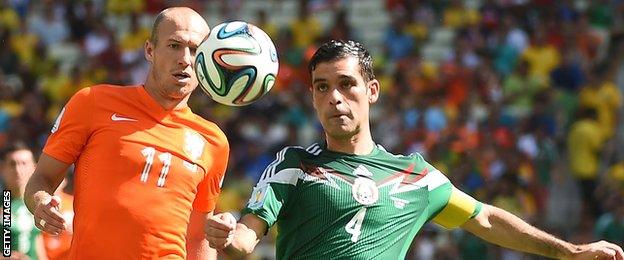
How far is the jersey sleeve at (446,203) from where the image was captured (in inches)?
265

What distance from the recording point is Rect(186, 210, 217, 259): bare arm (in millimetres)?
7139

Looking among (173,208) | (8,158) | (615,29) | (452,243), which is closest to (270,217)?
(173,208)

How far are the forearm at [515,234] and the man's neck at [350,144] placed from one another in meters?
0.75

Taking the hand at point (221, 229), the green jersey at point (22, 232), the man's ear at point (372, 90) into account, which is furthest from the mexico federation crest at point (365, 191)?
the green jersey at point (22, 232)

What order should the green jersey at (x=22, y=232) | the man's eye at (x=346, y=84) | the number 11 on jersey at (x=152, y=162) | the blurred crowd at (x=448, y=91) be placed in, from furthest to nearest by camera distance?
the blurred crowd at (x=448, y=91)
the green jersey at (x=22, y=232)
the number 11 on jersey at (x=152, y=162)
the man's eye at (x=346, y=84)

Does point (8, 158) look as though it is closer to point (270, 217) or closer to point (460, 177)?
point (270, 217)

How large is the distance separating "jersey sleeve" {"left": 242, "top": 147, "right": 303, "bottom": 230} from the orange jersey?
655 millimetres

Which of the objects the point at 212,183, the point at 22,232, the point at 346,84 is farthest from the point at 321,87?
the point at 22,232

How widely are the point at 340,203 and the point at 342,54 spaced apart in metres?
0.75

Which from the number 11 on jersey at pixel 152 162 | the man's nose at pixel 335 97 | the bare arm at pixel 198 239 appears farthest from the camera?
the bare arm at pixel 198 239

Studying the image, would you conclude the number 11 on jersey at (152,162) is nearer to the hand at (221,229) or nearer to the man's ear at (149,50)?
the man's ear at (149,50)

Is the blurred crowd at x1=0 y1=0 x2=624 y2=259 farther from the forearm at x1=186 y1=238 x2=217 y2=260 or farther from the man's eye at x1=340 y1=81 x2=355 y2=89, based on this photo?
the man's eye at x1=340 y1=81 x2=355 y2=89

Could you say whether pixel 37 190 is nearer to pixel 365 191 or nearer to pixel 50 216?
pixel 50 216

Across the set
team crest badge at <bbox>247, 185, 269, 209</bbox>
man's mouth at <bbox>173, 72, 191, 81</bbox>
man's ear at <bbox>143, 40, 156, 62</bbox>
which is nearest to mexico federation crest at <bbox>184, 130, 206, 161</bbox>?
man's mouth at <bbox>173, 72, 191, 81</bbox>
